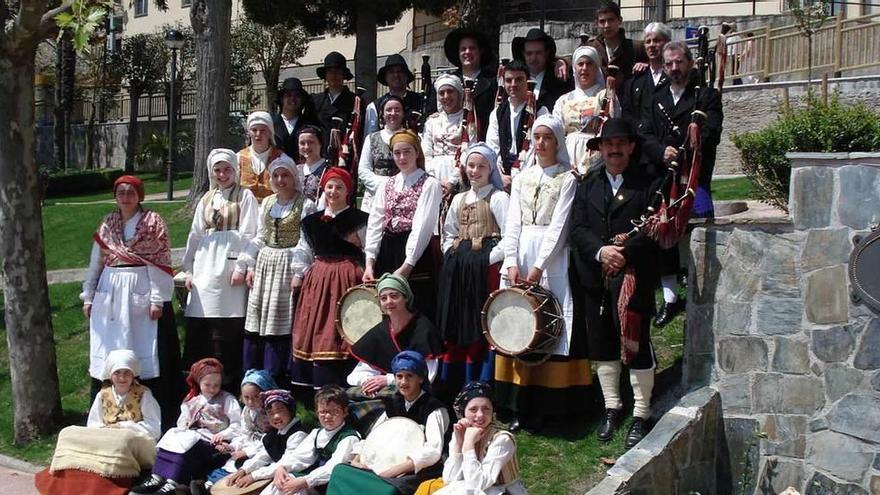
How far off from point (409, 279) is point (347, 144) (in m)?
2.06

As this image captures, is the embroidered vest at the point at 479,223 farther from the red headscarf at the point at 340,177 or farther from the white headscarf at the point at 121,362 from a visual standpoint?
the white headscarf at the point at 121,362

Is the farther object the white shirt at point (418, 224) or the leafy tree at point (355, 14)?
the leafy tree at point (355, 14)

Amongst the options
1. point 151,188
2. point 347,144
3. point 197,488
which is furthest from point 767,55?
point 197,488

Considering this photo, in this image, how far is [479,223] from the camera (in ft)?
25.8

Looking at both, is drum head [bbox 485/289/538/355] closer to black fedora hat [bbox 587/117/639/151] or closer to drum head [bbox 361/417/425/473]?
drum head [bbox 361/417/425/473]

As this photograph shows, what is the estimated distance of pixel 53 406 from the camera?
9.18m

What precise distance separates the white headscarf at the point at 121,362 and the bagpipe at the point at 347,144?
2453 millimetres

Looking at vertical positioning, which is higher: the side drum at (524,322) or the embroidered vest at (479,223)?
the embroidered vest at (479,223)

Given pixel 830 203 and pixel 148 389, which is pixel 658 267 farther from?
pixel 148 389

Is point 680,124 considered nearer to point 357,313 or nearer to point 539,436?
point 539,436

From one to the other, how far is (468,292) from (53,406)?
12.3 ft

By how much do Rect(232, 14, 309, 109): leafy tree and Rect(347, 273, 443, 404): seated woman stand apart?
22935 mm

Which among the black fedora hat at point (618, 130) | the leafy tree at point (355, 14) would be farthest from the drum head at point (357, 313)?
the leafy tree at point (355, 14)

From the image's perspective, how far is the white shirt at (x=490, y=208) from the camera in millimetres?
7730
